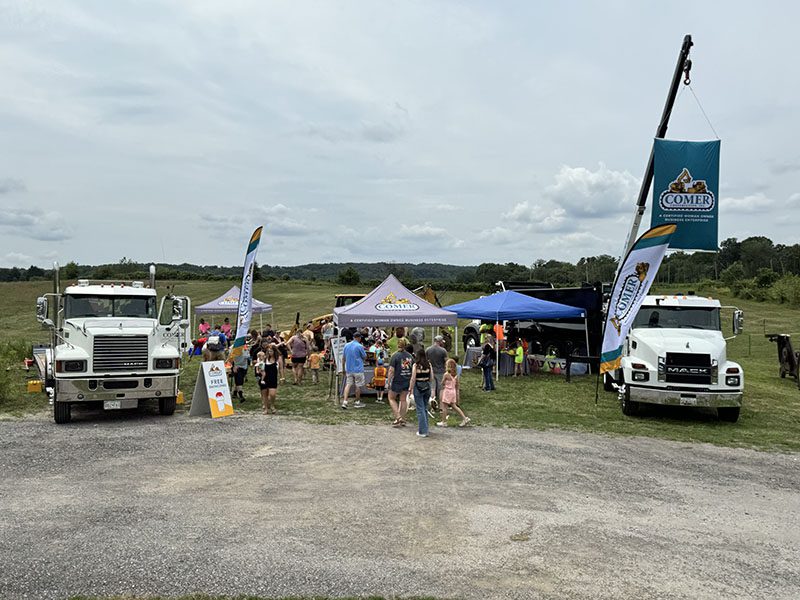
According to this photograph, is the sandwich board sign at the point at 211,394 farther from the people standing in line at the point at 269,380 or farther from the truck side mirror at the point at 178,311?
the truck side mirror at the point at 178,311

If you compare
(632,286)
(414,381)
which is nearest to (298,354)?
(414,381)

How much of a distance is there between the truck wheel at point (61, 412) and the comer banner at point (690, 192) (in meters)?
14.2

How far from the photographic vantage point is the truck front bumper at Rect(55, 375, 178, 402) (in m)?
11.5

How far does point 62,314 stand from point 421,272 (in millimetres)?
121295

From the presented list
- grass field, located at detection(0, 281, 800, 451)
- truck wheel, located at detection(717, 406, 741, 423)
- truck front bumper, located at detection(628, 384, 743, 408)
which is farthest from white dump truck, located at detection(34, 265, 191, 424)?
truck wheel, located at detection(717, 406, 741, 423)

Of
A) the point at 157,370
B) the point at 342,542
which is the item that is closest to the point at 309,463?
the point at 342,542

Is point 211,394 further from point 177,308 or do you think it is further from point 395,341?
point 395,341

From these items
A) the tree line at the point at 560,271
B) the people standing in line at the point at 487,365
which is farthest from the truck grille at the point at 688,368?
the tree line at the point at 560,271

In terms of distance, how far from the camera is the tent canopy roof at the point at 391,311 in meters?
14.8

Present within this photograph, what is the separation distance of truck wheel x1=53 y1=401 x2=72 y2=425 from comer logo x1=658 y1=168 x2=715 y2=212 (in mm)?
14607

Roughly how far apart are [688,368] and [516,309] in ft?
22.0

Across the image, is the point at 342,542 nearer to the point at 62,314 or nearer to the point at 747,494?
the point at 747,494

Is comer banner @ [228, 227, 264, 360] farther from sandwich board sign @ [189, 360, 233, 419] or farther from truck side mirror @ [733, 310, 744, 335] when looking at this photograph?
truck side mirror @ [733, 310, 744, 335]

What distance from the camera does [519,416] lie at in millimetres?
12797
